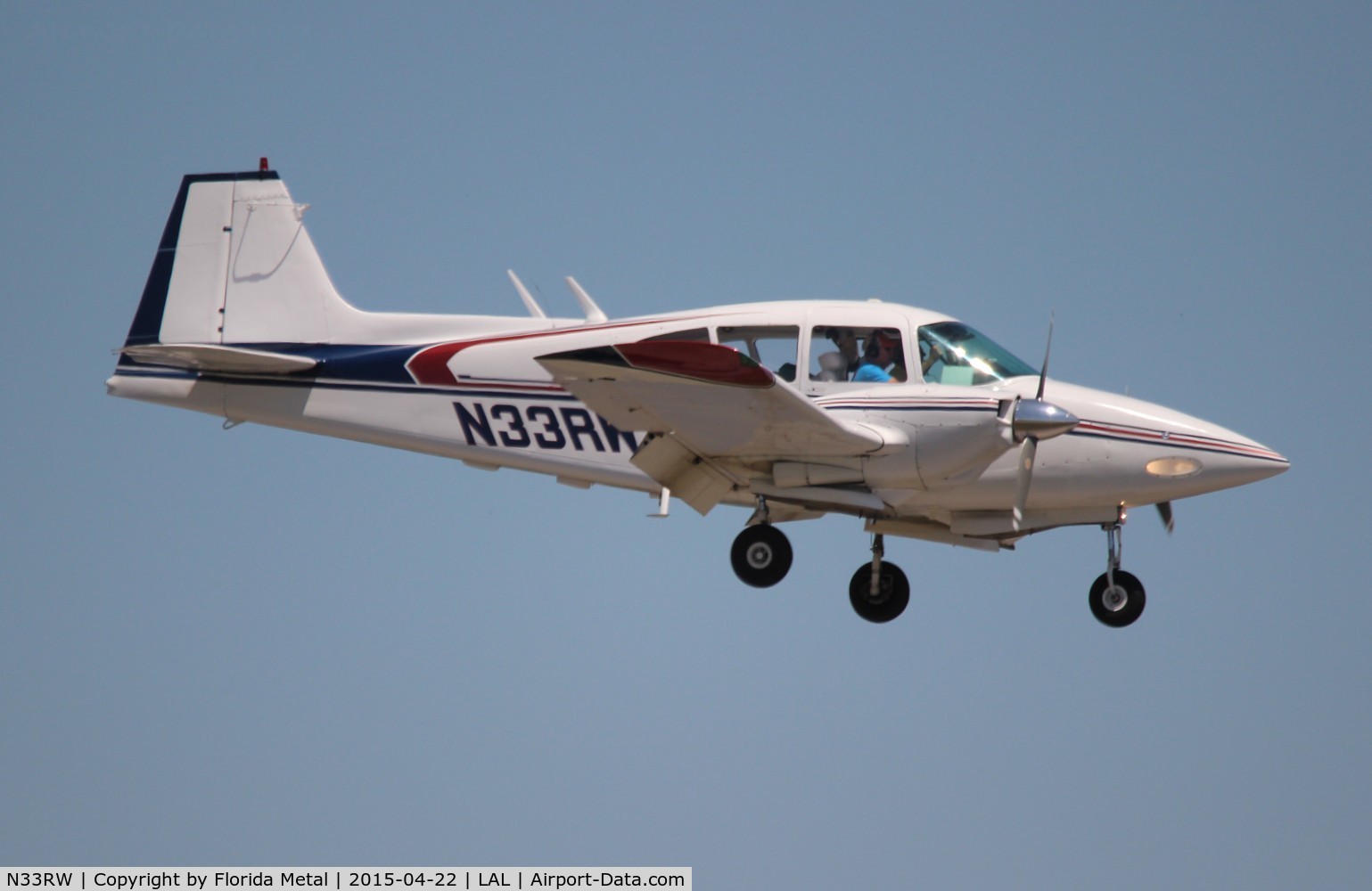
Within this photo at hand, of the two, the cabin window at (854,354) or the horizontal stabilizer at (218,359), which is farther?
the horizontal stabilizer at (218,359)

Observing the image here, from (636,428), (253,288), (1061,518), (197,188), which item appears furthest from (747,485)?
(197,188)

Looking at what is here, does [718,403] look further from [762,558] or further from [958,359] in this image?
[958,359]

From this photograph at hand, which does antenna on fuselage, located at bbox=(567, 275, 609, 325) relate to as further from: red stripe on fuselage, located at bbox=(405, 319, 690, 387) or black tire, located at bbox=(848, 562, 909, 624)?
black tire, located at bbox=(848, 562, 909, 624)

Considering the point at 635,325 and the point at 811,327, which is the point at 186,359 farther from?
the point at 811,327

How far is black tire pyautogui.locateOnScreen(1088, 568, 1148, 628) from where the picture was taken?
1620 cm

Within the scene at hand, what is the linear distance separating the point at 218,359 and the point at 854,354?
6.78 meters

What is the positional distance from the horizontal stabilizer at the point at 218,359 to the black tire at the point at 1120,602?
8501 mm

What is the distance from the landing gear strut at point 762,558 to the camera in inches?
643

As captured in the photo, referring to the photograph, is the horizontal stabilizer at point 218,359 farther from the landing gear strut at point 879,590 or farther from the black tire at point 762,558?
the landing gear strut at point 879,590

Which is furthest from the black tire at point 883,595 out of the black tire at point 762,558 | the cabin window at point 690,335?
the cabin window at point 690,335

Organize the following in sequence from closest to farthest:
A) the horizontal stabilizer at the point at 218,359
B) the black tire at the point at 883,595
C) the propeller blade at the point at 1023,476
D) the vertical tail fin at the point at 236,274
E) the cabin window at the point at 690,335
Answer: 1. the propeller blade at the point at 1023,476
2. the cabin window at the point at 690,335
3. the black tire at the point at 883,595
4. the horizontal stabilizer at the point at 218,359
5. the vertical tail fin at the point at 236,274

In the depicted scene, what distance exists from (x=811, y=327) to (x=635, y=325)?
186 cm

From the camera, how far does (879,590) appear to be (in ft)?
57.0

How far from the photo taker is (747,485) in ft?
54.6
